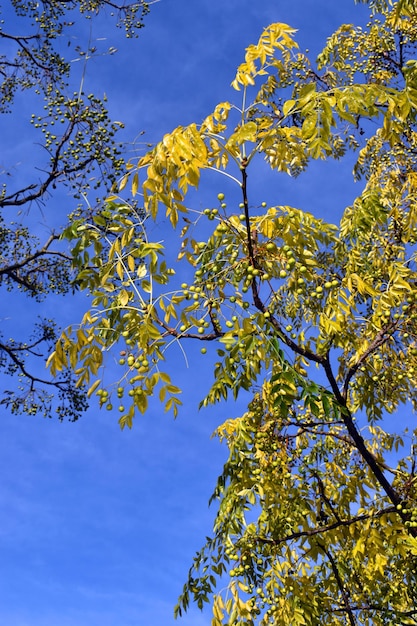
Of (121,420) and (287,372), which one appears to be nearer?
(287,372)

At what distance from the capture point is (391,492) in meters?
5.66

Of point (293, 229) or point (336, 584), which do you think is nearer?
point (293, 229)

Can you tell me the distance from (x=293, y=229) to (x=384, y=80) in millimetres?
6671

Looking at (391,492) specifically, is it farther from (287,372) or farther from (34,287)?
(34,287)

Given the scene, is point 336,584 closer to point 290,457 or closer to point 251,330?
point 290,457

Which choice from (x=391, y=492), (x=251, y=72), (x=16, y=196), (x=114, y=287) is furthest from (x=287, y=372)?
(x=16, y=196)

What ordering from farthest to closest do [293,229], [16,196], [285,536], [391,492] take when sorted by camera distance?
1. [16,196]
2. [285,536]
3. [391,492]
4. [293,229]

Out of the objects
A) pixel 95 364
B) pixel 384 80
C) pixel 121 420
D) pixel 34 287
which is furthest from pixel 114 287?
pixel 384 80

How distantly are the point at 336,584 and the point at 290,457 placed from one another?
1494 mm

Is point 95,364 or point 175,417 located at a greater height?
point 95,364

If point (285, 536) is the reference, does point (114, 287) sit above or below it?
above

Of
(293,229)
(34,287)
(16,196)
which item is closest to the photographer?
(293,229)

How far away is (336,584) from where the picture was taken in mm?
6750

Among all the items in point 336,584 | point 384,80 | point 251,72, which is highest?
point 384,80
